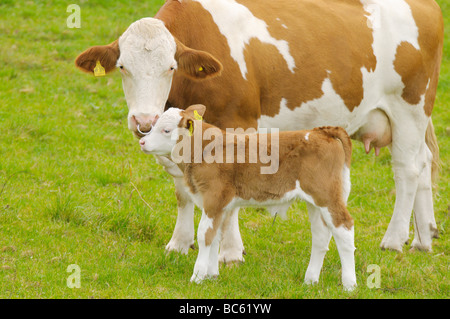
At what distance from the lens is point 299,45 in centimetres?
718

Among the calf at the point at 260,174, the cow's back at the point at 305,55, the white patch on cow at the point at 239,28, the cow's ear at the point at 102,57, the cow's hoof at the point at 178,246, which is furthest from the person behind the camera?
the cow's hoof at the point at 178,246

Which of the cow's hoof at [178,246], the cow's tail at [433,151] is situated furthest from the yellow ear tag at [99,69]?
the cow's tail at [433,151]

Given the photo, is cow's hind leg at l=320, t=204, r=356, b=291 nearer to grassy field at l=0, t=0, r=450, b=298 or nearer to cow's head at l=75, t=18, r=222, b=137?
grassy field at l=0, t=0, r=450, b=298

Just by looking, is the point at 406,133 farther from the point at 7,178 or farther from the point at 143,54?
the point at 7,178

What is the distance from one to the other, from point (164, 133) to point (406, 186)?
317 centimetres

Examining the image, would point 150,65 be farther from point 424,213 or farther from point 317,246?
point 424,213

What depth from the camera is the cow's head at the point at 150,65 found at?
606 centimetres

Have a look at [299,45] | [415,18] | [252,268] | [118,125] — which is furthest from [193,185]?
[118,125]

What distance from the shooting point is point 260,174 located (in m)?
5.71

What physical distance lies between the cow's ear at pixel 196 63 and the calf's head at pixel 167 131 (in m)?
0.57

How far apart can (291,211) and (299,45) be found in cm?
223

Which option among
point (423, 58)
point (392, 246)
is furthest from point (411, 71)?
point (392, 246)

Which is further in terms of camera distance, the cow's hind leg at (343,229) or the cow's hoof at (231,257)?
the cow's hoof at (231,257)

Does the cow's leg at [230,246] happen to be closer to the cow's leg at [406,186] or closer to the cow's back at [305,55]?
the cow's back at [305,55]
